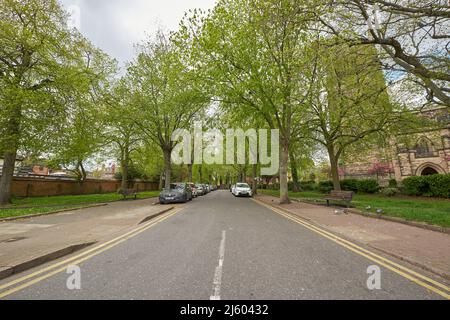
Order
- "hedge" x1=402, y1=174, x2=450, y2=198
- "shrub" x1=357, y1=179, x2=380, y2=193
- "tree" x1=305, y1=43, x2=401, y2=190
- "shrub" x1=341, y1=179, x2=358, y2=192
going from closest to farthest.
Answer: "tree" x1=305, y1=43, x2=401, y2=190
"hedge" x1=402, y1=174, x2=450, y2=198
"shrub" x1=357, y1=179, x2=380, y2=193
"shrub" x1=341, y1=179, x2=358, y2=192

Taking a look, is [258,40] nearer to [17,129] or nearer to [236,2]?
[236,2]

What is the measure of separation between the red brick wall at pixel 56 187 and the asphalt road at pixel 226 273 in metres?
20.9

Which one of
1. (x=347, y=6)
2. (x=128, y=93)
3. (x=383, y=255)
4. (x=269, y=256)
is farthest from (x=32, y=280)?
(x=128, y=93)

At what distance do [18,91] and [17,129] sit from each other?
2429 millimetres

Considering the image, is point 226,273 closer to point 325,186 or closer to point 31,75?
point 31,75

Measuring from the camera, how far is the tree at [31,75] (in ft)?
41.8

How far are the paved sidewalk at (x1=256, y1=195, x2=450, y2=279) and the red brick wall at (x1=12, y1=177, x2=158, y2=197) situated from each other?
2462 centimetres

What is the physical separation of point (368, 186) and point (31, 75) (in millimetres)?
32858

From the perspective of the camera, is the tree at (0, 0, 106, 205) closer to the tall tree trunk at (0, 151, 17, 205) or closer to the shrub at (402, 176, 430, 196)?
the tall tree trunk at (0, 151, 17, 205)

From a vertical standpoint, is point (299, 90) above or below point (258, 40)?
below

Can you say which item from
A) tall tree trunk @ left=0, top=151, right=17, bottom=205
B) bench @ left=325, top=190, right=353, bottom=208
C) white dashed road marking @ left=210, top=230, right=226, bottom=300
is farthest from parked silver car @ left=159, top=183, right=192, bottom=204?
white dashed road marking @ left=210, top=230, right=226, bottom=300

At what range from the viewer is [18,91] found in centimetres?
1220

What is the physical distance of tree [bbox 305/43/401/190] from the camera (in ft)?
37.4

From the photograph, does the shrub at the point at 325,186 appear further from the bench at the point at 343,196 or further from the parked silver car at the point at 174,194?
the parked silver car at the point at 174,194
